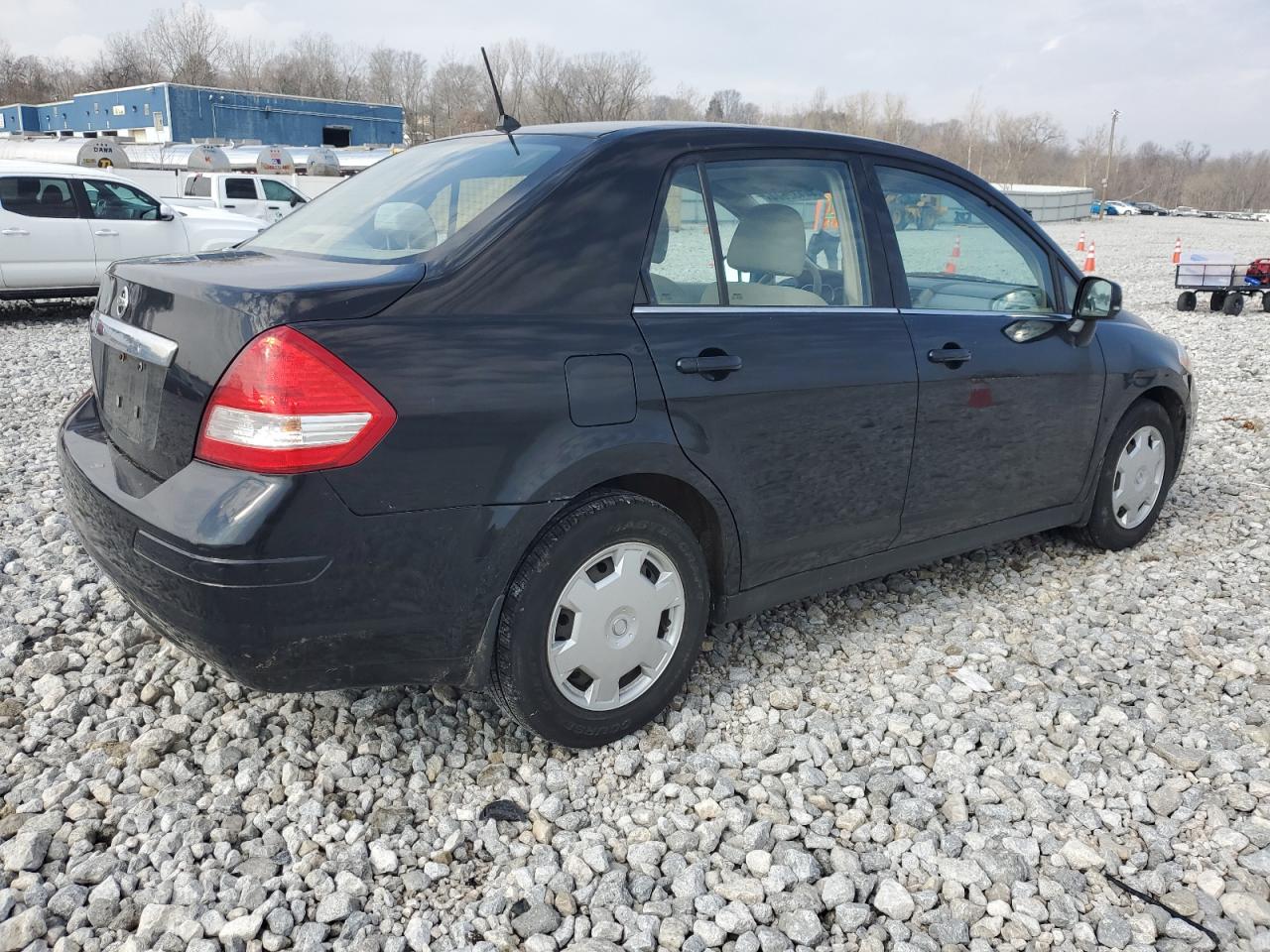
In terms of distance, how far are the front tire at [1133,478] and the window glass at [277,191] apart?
20343mm

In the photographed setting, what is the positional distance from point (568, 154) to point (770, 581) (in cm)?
147

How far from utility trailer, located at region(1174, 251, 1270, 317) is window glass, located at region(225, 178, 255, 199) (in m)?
17.8

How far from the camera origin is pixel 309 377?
88.4 inches

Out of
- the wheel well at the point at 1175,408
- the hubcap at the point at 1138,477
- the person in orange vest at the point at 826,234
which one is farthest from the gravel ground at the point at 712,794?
the person in orange vest at the point at 826,234

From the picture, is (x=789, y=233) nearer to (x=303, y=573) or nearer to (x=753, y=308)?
(x=753, y=308)

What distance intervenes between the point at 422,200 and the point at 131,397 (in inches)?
39.5

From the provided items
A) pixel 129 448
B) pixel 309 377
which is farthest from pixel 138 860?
pixel 309 377

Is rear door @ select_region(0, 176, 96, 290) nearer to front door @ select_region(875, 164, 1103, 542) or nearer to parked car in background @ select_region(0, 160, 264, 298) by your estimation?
parked car in background @ select_region(0, 160, 264, 298)

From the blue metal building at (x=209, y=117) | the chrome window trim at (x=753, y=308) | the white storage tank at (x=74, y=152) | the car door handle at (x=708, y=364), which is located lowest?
the car door handle at (x=708, y=364)

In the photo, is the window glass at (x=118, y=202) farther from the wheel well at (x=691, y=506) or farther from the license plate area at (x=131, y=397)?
the wheel well at (x=691, y=506)

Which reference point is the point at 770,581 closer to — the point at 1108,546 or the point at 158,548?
the point at 158,548

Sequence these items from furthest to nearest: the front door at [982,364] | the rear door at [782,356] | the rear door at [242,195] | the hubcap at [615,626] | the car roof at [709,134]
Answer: the rear door at [242,195]
the front door at [982,364]
the car roof at [709,134]
the rear door at [782,356]
the hubcap at [615,626]

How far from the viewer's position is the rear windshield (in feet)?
8.98

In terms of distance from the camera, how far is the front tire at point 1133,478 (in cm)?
441
